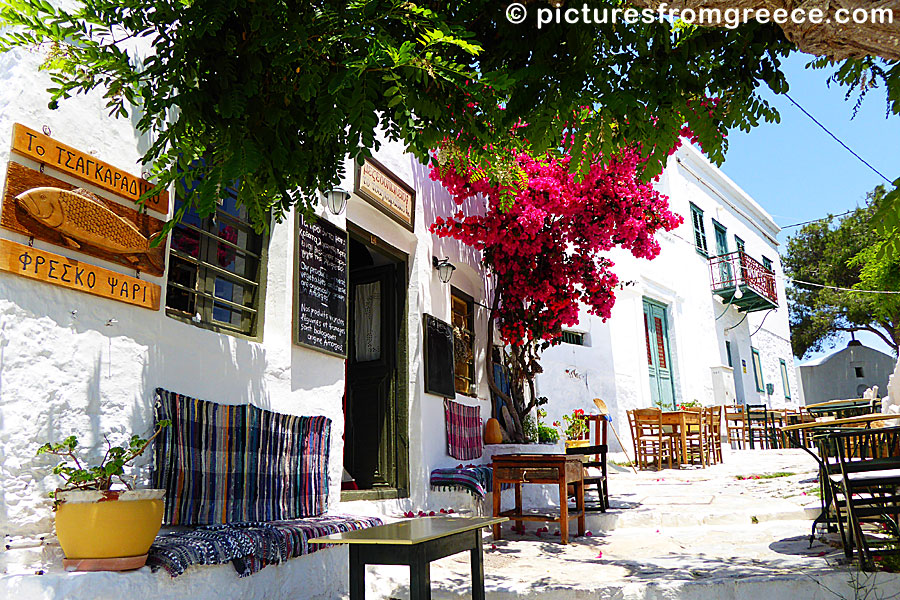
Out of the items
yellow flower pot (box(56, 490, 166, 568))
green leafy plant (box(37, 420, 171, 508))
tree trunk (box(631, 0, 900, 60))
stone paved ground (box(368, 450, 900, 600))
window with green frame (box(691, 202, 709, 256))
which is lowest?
stone paved ground (box(368, 450, 900, 600))

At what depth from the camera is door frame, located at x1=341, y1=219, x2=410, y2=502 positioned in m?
6.38

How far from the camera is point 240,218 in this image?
494 centimetres

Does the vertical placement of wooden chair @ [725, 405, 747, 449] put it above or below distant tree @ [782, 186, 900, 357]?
below

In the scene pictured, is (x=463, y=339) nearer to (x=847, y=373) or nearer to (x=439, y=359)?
(x=439, y=359)

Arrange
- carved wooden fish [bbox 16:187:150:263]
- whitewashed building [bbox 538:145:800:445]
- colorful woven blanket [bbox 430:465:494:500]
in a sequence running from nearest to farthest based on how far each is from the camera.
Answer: carved wooden fish [bbox 16:187:150:263] → colorful woven blanket [bbox 430:465:494:500] → whitewashed building [bbox 538:145:800:445]

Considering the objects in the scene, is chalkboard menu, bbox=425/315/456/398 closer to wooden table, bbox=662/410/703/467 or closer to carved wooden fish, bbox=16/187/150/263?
carved wooden fish, bbox=16/187/150/263

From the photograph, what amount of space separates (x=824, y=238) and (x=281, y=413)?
26911mm

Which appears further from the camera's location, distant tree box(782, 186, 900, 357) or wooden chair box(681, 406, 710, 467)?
distant tree box(782, 186, 900, 357)

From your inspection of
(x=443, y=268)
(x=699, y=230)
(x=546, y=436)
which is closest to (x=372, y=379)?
(x=443, y=268)

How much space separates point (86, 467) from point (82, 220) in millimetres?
1278

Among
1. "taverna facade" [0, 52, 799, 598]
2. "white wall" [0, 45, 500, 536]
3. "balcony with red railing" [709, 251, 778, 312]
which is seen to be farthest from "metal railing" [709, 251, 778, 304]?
"white wall" [0, 45, 500, 536]

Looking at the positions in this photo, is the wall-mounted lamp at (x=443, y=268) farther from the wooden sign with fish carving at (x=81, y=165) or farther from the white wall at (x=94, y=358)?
the wooden sign with fish carving at (x=81, y=165)

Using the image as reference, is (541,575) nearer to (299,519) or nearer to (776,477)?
(299,519)

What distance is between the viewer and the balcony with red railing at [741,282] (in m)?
17.0
